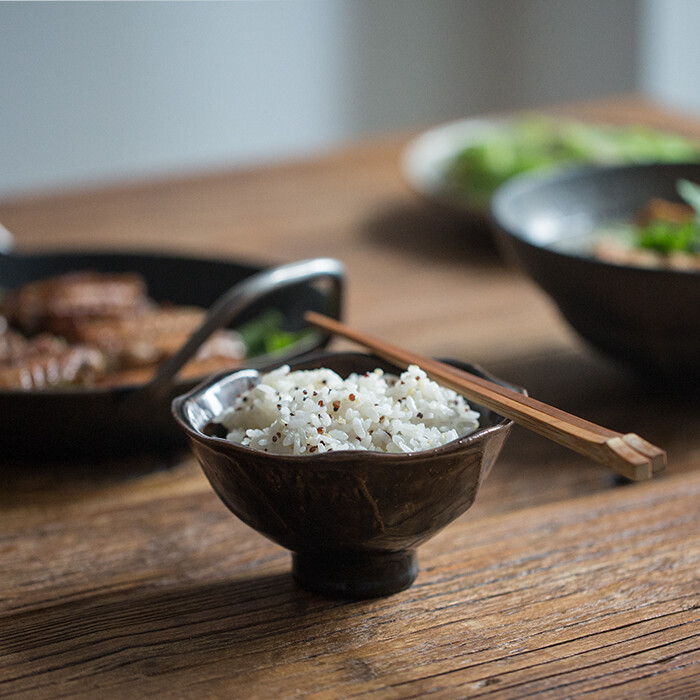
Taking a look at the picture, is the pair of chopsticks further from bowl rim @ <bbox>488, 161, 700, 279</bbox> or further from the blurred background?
the blurred background

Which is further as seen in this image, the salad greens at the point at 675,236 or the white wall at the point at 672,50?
the white wall at the point at 672,50

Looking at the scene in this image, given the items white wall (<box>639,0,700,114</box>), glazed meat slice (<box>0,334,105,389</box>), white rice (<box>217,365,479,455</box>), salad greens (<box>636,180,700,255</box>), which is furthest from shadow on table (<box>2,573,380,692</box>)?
white wall (<box>639,0,700,114</box>)

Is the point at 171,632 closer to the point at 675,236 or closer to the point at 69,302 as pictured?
the point at 69,302

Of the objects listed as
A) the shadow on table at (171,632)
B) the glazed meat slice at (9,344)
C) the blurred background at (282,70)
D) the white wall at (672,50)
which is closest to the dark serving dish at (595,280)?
the shadow on table at (171,632)

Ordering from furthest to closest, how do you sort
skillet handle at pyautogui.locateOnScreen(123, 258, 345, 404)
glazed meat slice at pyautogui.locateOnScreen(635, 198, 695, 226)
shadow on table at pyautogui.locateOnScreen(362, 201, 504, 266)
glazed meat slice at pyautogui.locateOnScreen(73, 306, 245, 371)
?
shadow on table at pyautogui.locateOnScreen(362, 201, 504, 266), glazed meat slice at pyautogui.locateOnScreen(635, 198, 695, 226), glazed meat slice at pyautogui.locateOnScreen(73, 306, 245, 371), skillet handle at pyautogui.locateOnScreen(123, 258, 345, 404)

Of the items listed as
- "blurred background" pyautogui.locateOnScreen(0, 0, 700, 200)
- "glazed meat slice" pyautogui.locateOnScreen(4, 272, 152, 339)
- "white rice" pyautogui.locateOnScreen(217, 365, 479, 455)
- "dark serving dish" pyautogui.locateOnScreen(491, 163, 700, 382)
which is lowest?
"blurred background" pyautogui.locateOnScreen(0, 0, 700, 200)

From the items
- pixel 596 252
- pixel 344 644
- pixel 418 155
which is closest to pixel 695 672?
pixel 344 644

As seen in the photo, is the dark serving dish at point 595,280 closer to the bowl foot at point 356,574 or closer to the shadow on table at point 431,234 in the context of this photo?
the shadow on table at point 431,234
